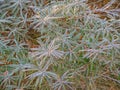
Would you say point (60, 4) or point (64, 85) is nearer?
point (64, 85)

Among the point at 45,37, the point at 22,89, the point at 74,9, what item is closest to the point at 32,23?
the point at 45,37

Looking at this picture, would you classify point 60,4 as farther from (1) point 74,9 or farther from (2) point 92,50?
(2) point 92,50

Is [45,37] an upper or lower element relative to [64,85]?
upper

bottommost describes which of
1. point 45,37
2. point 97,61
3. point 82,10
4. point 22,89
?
point 22,89

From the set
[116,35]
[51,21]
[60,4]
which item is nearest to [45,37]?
[51,21]


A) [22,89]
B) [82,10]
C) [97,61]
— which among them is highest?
[82,10]

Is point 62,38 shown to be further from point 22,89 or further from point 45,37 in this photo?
point 22,89
